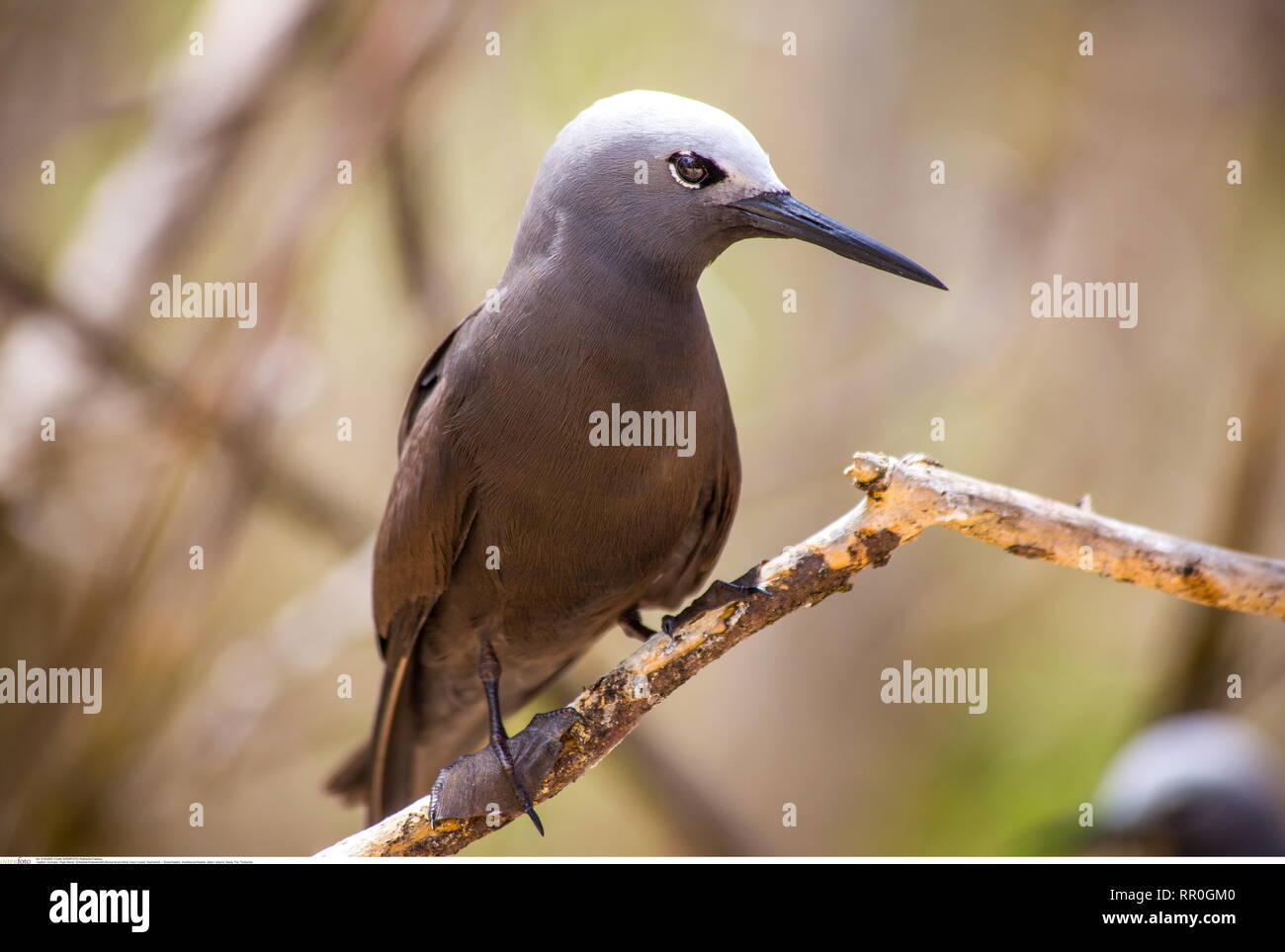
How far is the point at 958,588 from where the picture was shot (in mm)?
7133

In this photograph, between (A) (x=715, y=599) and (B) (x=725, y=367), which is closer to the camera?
(A) (x=715, y=599)

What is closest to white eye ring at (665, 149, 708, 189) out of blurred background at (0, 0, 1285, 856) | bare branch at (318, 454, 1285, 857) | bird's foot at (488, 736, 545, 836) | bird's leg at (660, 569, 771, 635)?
bare branch at (318, 454, 1285, 857)

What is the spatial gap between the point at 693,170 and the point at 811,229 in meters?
0.32

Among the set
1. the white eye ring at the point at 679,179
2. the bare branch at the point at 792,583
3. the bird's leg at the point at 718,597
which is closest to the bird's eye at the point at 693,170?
the white eye ring at the point at 679,179

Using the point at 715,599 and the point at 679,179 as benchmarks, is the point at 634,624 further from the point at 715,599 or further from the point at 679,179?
the point at 679,179

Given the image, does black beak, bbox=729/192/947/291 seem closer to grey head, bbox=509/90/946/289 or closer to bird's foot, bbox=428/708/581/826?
grey head, bbox=509/90/946/289

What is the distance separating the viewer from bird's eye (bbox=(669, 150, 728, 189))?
2902 mm

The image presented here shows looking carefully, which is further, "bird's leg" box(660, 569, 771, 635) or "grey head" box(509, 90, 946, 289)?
"grey head" box(509, 90, 946, 289)

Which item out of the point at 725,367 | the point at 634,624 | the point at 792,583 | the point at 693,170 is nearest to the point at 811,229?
the point at 693,170

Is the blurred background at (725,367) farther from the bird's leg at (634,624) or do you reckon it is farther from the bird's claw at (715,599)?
the bird's claw at (715,599)

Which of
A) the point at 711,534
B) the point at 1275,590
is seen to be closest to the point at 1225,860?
the point at 1275,590

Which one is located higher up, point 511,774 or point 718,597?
point 718,597

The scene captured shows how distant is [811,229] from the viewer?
2916 mm

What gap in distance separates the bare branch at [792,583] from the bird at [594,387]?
3.0 inches
